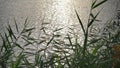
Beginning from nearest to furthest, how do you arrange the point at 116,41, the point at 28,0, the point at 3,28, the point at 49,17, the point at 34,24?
the point at 116,41
the point at 3,28
the point at 34,24
the point at 49,17
the point at 28,0

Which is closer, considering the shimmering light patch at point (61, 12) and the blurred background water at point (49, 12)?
the blurred background water at point (49, 12)

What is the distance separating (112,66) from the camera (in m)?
2.10

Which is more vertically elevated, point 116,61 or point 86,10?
point 116,61

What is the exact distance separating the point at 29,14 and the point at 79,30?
61.3 inches

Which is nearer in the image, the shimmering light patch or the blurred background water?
the blurred background water

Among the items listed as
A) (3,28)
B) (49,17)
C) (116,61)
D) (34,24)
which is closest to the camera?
(116,61)

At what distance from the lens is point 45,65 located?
2404 mm

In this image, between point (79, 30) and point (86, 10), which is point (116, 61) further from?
point (86, 10)

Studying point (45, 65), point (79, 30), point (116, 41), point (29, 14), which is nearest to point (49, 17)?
point (29, 14)

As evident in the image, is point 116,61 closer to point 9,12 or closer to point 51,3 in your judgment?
point 9,12

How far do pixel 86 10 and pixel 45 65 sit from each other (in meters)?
5.97

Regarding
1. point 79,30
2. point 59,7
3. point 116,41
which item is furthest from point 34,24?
point 116,41

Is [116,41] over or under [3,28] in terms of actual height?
over

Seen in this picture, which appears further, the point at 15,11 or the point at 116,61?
the point at 15,11
